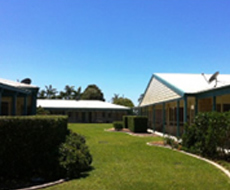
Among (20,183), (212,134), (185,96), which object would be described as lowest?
(20,183)

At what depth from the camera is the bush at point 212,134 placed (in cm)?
915

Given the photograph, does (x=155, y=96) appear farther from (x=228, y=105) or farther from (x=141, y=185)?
(x=141, y=185)

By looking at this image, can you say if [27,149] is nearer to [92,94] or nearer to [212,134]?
[212,134]

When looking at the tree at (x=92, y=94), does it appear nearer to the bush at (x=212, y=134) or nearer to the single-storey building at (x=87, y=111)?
the single-storey building at (x=87, y=111)

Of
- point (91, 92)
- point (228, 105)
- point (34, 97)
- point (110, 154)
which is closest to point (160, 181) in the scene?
point (110, 154)

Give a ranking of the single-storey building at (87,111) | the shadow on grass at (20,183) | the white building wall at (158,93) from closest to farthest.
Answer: the shadow on grass at (20,183) < the white building wall at (158,93) < the single-storey building at (87,111)

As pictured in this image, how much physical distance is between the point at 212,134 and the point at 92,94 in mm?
61172

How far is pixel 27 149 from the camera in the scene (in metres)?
6.55

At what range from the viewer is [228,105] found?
54.6ft

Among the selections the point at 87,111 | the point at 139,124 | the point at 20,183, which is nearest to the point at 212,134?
the point at 20,183

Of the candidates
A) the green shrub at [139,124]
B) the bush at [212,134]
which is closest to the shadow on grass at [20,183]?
the bush at [212,134]

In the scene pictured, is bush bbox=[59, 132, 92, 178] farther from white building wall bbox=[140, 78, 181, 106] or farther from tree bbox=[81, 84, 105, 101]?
tree bbox=[81, 84, 105, 101]

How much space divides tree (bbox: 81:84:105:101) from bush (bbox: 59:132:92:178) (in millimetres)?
62068

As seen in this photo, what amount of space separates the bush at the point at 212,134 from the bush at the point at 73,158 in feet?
15.5
